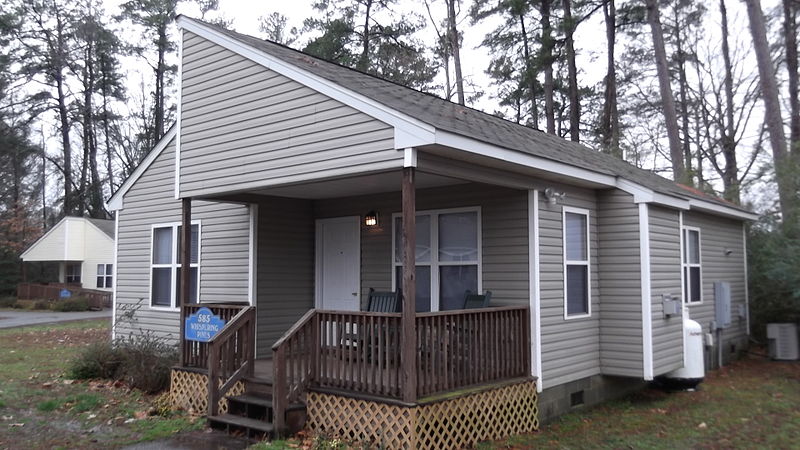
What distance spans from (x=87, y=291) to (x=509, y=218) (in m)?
26.9

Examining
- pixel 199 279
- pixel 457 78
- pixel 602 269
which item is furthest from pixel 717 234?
pixel 457 78

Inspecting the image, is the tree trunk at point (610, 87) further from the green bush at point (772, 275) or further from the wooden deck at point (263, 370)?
the wooden deck at point (263, 370)

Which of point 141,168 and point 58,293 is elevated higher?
point 141,168

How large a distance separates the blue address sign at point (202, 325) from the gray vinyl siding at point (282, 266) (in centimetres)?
132

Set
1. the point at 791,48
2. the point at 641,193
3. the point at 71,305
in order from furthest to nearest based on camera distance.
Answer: the point at 71,305 < the point at 791,48 < the point at 641,193

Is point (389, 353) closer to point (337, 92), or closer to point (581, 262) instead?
Answer: point (337, 92)

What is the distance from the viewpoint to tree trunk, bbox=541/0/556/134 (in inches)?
784

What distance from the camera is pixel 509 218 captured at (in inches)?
310

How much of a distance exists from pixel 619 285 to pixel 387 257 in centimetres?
323

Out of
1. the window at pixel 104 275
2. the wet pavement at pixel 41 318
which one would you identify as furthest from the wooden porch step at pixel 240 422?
the window at pixel 104 275

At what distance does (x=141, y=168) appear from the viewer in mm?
11273

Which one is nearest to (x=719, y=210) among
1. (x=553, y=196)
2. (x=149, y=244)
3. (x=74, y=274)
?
(x=553, y=196)

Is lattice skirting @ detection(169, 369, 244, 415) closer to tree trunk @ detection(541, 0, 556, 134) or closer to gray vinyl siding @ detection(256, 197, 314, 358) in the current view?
gray vinyl siding @ detection(256, 197, 314, 358)

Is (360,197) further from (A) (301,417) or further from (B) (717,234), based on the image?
(B) (717,234)
